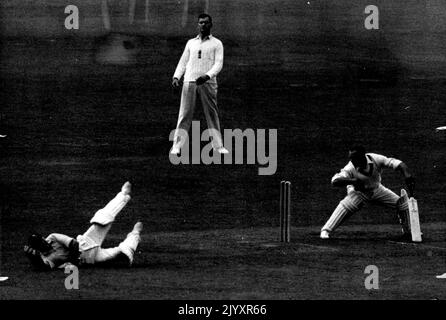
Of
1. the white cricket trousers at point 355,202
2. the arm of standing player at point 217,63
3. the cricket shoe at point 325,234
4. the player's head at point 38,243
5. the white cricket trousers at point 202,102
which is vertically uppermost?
the arm of standing player at point 217,63

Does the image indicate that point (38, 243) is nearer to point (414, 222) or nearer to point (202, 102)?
point (414, 222)

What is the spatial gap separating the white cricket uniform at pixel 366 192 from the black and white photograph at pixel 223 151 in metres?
0.02

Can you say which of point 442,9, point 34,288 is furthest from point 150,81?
point 34,288

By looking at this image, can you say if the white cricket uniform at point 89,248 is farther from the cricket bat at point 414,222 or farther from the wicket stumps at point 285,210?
the cricket bat at point 414,222

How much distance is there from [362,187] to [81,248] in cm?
441

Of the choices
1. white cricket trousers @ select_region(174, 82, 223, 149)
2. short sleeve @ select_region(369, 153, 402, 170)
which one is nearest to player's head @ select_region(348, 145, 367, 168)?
short sleeve @ select_region(369, 153, 402, 170)

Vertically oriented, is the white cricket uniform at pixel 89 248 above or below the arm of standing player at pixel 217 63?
below

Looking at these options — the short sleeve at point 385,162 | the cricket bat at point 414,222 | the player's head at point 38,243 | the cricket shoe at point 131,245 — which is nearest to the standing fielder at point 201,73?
the short sleeve at point 385,162

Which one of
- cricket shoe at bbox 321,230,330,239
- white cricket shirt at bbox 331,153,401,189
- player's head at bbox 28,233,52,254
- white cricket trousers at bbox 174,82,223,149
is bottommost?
player's head at bbox 28,233,52,254

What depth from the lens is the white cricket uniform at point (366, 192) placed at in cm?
1877

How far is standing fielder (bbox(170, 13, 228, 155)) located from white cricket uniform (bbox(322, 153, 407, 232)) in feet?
12.3

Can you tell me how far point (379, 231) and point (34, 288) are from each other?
6026mm

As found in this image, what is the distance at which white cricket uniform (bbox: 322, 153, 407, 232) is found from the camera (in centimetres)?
1877

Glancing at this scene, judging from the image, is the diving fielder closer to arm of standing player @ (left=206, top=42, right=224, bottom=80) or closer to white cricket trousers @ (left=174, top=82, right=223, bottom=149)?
arm of standing player @ (left=206, top=42, right=224, bottom=80)
